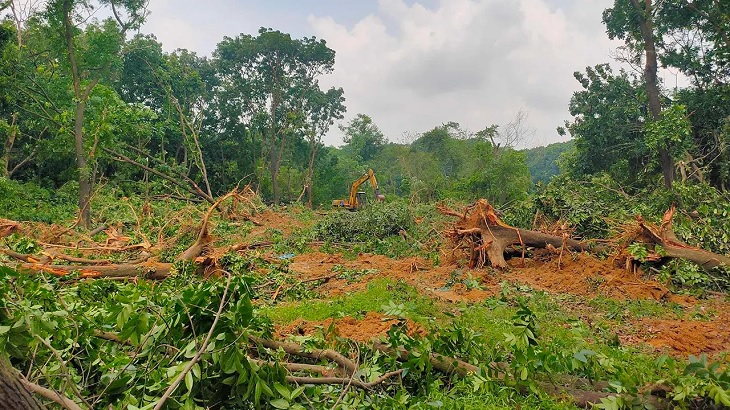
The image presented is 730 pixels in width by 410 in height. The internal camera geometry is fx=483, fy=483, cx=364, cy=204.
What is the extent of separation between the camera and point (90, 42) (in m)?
14.0

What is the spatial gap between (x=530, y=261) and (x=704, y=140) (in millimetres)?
10579

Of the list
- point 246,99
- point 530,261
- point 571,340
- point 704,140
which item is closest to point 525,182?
point 704,140

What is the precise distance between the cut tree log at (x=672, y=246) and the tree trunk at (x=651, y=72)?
7540 millimetres

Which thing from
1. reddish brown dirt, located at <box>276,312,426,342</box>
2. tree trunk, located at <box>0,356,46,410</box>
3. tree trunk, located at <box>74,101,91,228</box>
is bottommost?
reddish brown dirt, located at <box>276,312,426,342</box>

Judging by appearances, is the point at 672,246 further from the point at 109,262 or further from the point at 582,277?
the point at 109,262

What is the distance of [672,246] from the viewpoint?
306 inches

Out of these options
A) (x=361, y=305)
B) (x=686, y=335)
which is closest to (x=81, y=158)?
(x=361, y=305)

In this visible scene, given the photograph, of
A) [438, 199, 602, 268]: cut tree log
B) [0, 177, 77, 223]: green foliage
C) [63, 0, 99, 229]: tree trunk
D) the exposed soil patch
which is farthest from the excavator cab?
[438, 199, 602, 268]: cut tree log

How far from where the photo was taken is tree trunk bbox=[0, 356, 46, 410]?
1.40 m

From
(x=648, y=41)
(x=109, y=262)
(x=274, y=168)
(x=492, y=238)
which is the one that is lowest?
(x=109, y=262)

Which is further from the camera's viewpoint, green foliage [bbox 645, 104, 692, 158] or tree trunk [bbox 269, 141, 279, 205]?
tree trunk [bbox 269, 141, 279, 205]

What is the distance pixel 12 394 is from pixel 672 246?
8731 millimetres

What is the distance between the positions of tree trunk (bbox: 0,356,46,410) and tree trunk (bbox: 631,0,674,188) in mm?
16446

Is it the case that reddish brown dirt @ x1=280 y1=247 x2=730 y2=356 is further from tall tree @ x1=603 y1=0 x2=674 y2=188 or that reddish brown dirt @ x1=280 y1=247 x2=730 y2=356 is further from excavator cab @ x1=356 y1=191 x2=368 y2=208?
excavator cab @ x1=356 y1=191 x2=368 y2=208
